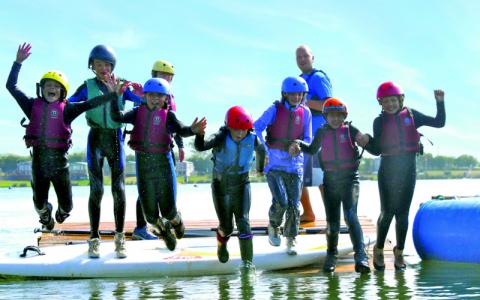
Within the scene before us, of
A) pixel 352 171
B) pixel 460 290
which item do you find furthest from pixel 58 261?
pixel 460 290

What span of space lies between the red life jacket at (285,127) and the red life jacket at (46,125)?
8.69 feet

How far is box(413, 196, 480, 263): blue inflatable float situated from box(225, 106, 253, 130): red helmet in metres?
3.36

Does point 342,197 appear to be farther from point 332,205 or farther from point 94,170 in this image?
point 94,170

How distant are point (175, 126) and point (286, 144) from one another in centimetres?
149

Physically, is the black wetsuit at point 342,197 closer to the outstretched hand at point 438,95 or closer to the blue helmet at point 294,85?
the blue helmet at point 294,85

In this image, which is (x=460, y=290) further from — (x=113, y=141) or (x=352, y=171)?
(x=113, y=141)

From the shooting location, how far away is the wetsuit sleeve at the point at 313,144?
858 cm

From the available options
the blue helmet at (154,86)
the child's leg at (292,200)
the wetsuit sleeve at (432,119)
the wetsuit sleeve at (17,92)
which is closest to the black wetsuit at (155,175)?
the blue helmet at (154,86)

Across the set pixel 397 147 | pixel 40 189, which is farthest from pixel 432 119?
pixel 40 189

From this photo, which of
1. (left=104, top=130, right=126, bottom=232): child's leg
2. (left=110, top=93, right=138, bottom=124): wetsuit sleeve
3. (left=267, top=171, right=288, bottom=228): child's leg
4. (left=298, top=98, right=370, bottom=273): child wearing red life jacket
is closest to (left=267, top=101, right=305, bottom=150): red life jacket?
(left=267, top=171, right=288, bottom=228): child's leg

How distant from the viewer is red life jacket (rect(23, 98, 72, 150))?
346 inches

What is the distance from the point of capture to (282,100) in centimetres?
919

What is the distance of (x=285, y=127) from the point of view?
9.05 metres

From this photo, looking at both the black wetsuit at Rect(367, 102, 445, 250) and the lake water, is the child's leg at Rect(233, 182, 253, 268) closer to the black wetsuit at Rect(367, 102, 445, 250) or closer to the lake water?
the lake water
